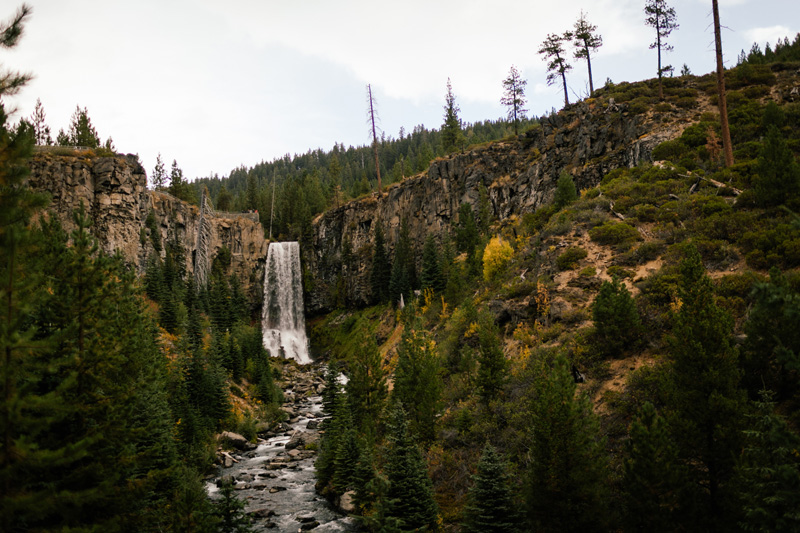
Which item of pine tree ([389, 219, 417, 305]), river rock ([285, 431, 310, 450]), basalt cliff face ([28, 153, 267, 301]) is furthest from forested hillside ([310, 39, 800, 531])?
basalt cliff face ([28, 153, 267, 301])

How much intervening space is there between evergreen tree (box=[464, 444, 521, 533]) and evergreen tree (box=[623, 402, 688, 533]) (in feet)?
11.7

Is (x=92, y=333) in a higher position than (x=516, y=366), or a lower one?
higher

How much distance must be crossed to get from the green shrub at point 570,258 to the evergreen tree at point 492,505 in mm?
14183

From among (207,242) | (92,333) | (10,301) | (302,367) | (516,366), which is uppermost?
(207,242)

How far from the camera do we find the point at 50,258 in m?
11.5

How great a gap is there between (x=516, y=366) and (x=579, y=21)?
46399mm

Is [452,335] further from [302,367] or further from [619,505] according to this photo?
[302,367]

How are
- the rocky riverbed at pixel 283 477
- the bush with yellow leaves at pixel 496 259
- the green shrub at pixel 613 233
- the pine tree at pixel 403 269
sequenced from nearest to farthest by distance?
1. the rocky riverbed at pixel 283 477
2. the green shrub at pixel 613 233
3. the bush with yellow leaves at pixel 496 259
4. the pine tree at pixel 403 269

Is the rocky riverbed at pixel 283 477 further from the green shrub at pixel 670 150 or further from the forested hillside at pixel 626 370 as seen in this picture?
the green shrub at pixel 670 150

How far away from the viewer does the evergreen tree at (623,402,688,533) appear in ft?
31.4

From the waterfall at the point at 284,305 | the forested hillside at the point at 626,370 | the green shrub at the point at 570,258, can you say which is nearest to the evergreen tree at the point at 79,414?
the forested hillside at the point at 626,370

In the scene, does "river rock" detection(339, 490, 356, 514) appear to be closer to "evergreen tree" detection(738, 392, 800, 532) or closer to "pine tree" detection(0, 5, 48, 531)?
"pine tree" detection(0, 5, 48, 531)

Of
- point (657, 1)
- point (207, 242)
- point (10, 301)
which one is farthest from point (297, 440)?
point (657, 1)

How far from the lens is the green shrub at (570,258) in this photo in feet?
80.2
